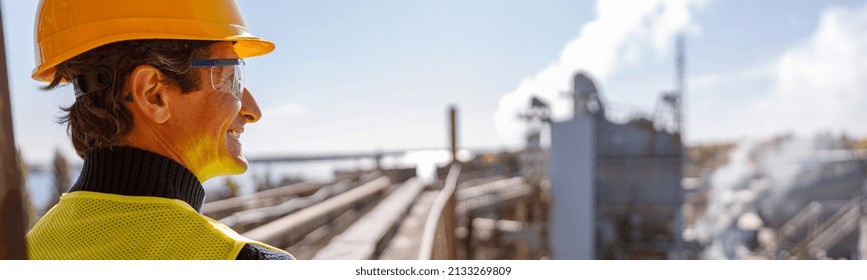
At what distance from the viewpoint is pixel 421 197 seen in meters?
7.39

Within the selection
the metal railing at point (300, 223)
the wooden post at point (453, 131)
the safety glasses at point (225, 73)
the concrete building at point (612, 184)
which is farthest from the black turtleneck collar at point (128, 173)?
the concrete building at point (612, 184)

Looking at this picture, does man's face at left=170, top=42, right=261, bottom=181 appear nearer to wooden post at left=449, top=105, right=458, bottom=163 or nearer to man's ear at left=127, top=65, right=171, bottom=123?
man's ear at left=127, top=65, right=171, bottom=123

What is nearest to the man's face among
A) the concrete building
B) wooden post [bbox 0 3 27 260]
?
wooden post [bbox 0 3 27 260]

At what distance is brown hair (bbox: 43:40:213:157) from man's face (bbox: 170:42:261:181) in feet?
0.08

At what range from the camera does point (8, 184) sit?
63 centimetres

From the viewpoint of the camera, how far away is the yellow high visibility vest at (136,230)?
71 centimetres

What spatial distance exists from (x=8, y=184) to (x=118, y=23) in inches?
10.1

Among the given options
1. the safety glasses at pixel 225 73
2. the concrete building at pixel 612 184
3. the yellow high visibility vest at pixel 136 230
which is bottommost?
the concrete building at pixel 612 184

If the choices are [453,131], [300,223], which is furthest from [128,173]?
[453,131]

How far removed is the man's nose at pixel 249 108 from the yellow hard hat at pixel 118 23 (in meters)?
0.10

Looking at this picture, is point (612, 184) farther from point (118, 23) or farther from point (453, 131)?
point (118, 23)

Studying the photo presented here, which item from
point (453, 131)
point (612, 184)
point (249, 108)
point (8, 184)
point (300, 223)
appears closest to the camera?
point (8, 184)

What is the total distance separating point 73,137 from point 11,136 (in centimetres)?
16

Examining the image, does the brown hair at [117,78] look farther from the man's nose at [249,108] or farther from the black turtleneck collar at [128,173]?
the man's nose at [249,108]
